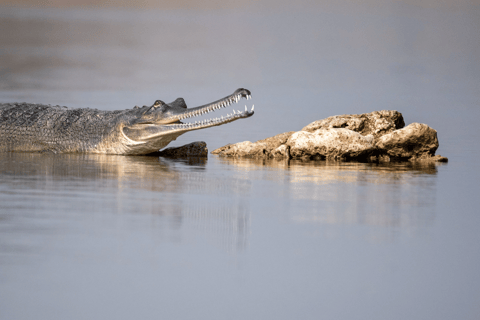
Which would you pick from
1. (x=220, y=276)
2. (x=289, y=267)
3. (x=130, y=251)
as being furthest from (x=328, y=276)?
(x=130, y=251)

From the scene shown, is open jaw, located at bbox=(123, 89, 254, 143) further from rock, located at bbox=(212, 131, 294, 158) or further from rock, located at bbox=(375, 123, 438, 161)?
rock, located at bbox=(375, 123, 438, 161)

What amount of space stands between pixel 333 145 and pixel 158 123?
12.5ft

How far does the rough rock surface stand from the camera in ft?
37.4

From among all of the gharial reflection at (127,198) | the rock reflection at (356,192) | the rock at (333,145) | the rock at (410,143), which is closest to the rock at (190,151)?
the rock at (333,145)

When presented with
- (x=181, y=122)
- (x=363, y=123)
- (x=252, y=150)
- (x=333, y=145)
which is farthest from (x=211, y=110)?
(x=363, y=123)

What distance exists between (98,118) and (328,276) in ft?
31.7

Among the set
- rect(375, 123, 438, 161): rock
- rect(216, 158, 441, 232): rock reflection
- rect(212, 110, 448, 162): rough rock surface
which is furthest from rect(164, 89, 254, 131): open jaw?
rect(375, 123, 438, 161): rock

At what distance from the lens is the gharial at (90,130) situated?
35.8ft

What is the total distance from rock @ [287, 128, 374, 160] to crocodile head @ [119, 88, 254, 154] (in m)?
2.46

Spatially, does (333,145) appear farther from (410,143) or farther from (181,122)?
(181,122)

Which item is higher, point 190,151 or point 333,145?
point 333,145

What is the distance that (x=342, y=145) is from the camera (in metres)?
11.4

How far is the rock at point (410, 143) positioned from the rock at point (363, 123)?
65 centimetres

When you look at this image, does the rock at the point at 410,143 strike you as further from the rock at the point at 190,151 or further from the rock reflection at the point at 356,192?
the rock at the point at 190,151
